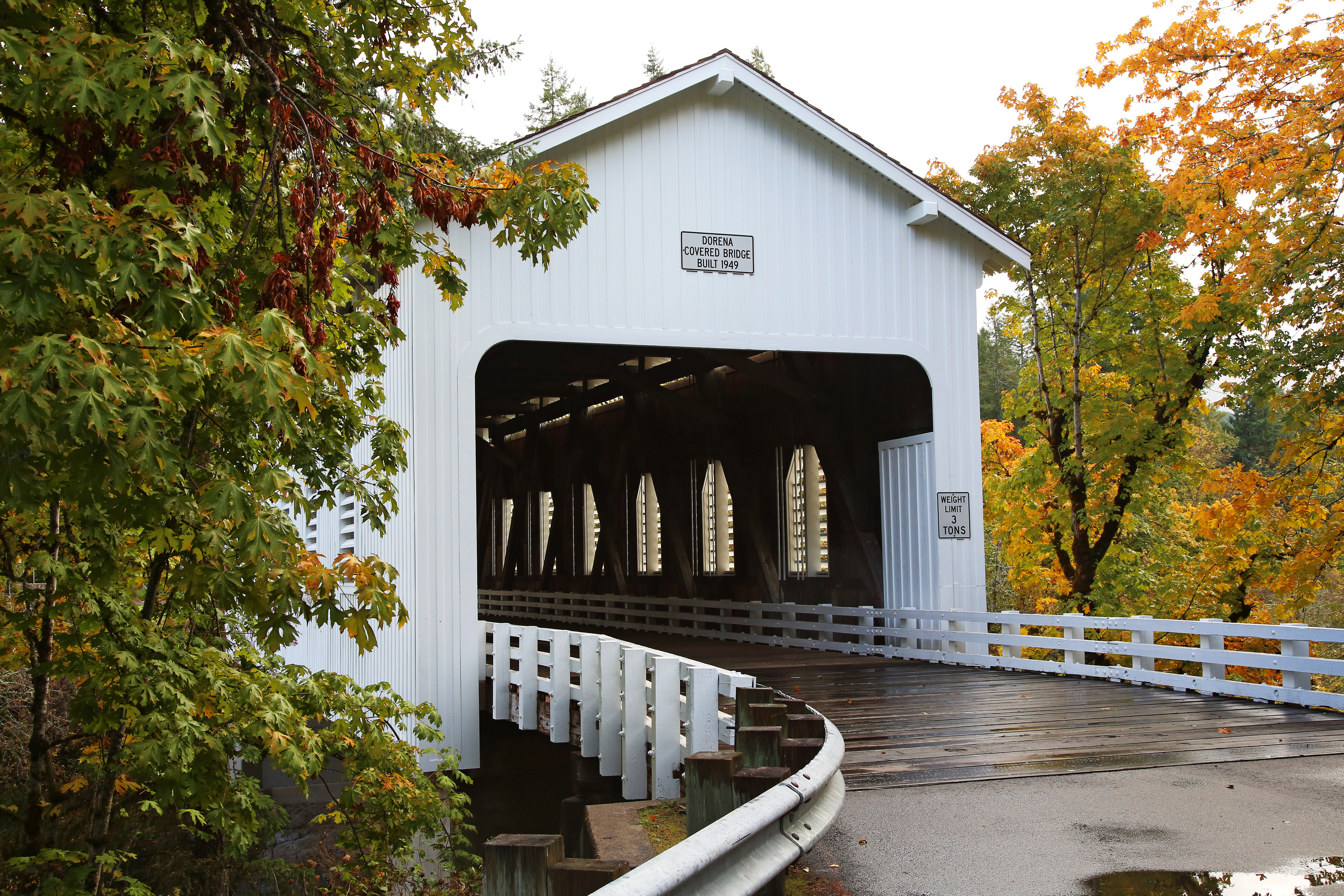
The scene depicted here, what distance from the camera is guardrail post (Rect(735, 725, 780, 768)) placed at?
363 cm

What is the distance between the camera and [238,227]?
220 inches

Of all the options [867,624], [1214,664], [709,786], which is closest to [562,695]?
[1214,664]

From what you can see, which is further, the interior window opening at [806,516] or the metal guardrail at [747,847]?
the interior window opening at [806,516]

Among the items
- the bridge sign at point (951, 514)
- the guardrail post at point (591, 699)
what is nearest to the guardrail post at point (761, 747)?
the guardrail post at point (591, 699)

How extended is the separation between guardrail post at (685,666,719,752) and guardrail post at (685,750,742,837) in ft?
9.69

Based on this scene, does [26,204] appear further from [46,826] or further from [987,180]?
[987,180]

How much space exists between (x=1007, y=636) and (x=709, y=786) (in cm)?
900

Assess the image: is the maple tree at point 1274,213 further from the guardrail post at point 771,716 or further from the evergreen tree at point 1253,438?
the evergreen tree at point 1253,438

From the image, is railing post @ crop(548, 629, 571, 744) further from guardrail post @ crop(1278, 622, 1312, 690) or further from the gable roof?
guardrail post @ crop(1278, 622, 1312, 690)

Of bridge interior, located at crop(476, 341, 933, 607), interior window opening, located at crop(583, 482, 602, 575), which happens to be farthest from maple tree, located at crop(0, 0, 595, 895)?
interior window opening, located at crop(583, 482, 602, 575)

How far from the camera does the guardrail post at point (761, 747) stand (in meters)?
3.63

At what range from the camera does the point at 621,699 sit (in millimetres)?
8164

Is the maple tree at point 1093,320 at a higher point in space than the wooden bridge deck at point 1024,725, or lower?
higher

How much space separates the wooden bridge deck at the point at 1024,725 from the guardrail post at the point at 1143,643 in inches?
9.2
